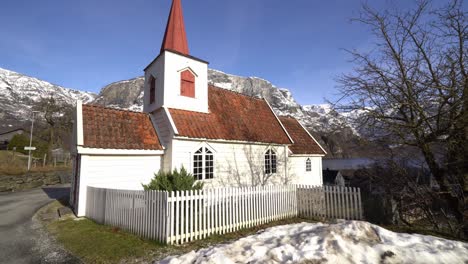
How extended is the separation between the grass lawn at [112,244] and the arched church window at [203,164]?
16.3ft

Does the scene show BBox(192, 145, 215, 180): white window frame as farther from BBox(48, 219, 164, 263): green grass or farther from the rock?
the rock

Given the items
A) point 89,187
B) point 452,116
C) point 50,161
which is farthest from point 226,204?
point 50,161

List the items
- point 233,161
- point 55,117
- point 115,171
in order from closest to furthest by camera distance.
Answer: point 115,171 → point 233,161 → point 55,117

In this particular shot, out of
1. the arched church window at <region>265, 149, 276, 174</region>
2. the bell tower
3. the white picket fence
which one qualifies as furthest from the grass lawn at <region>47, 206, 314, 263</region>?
the arched church window at <region>265, 149, 276, 174</region>

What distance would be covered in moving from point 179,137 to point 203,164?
2.20 metres

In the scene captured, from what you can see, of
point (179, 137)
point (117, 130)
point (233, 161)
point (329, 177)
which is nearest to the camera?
point (117, 130)

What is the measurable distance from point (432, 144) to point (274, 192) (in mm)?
6019

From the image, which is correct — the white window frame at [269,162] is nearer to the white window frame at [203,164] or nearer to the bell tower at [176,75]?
the white window frame at [203,164]

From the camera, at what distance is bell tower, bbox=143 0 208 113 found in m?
14.0

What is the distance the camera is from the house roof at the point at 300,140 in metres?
19.6

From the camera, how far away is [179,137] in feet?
40.3

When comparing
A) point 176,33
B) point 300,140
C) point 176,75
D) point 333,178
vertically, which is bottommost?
point 333,178

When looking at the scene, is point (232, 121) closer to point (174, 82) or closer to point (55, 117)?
point (174, 82)

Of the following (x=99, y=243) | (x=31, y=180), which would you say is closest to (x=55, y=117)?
(x=31, y=180)
